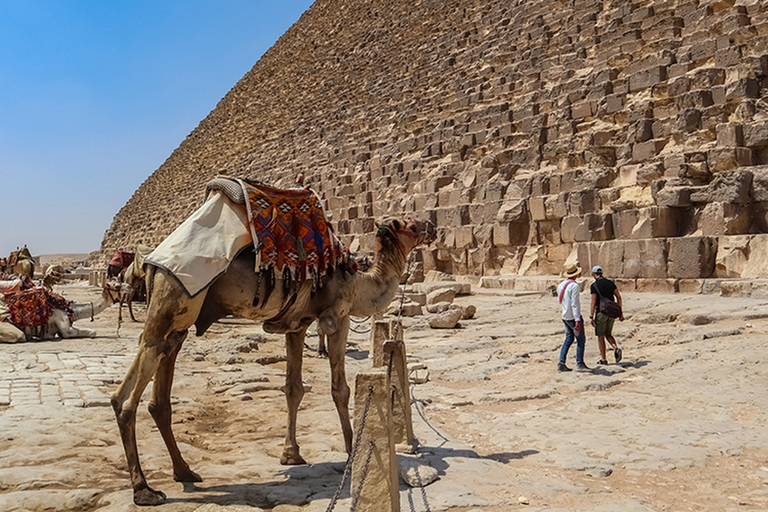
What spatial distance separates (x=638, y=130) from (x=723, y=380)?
26.2 ft

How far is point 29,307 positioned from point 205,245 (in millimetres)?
7251

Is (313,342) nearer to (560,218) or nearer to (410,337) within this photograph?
(410,337)

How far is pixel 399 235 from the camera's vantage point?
4.29 metres

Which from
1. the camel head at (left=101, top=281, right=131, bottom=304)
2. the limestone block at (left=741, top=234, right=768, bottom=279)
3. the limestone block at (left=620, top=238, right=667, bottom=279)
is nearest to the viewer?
the limestone block at (left=741, top=234, right=768, bottom=279)

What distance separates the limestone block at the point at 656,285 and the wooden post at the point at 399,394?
7043 millimetres

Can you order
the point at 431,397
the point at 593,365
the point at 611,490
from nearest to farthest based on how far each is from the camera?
the point at 611,490
the point at 431,397
the point at 593,365

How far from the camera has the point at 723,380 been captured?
17.0 feet

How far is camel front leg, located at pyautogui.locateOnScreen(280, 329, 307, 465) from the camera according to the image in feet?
12.5

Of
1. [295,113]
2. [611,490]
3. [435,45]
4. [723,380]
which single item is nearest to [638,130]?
[723,380]

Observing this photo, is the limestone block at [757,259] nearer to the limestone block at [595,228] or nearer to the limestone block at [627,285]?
the limestone block at [627,285]

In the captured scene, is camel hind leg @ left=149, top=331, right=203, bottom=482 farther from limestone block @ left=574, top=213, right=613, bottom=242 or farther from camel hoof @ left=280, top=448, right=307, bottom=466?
limestone block @ left=574, top=213, right=613, bottom=242

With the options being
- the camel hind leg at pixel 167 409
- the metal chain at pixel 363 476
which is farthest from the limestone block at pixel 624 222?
the metal chain at pixel 363 476

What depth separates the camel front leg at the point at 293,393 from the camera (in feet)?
12.5

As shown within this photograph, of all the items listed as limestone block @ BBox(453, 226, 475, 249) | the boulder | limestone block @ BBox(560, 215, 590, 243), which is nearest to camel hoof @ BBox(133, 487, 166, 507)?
the boulder
